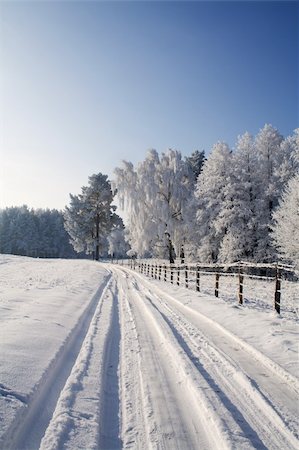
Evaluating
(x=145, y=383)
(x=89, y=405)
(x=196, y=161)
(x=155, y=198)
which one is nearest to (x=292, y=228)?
(x=155, y=198)

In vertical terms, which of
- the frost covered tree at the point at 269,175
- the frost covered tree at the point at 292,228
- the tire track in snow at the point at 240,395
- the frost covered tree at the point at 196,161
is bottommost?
the tire track in snow at the point at 240,395

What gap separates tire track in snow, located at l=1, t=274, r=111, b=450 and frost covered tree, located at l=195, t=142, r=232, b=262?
2634 cm

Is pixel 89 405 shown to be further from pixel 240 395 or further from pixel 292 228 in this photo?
pixel 292 228

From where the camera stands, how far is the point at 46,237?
94.9 metres

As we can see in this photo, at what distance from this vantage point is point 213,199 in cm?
3195

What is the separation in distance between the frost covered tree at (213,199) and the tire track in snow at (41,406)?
26.3m

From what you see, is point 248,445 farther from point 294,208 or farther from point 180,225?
point 180,225

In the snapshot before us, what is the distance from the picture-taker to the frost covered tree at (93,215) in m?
62.7

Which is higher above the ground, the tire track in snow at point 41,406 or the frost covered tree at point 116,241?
the frost covered tree at point 116,241

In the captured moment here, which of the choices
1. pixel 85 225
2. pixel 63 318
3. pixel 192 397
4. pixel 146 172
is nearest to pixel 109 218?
pixel 85 225

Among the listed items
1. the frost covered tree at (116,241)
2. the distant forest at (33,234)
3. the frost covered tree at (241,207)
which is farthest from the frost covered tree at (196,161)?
the distant forest at (33,234)

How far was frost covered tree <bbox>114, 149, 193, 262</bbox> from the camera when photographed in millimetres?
34844

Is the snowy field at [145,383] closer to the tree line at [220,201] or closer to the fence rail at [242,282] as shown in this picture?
the fence rail at [242,282]

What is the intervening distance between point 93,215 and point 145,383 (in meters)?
59.2
